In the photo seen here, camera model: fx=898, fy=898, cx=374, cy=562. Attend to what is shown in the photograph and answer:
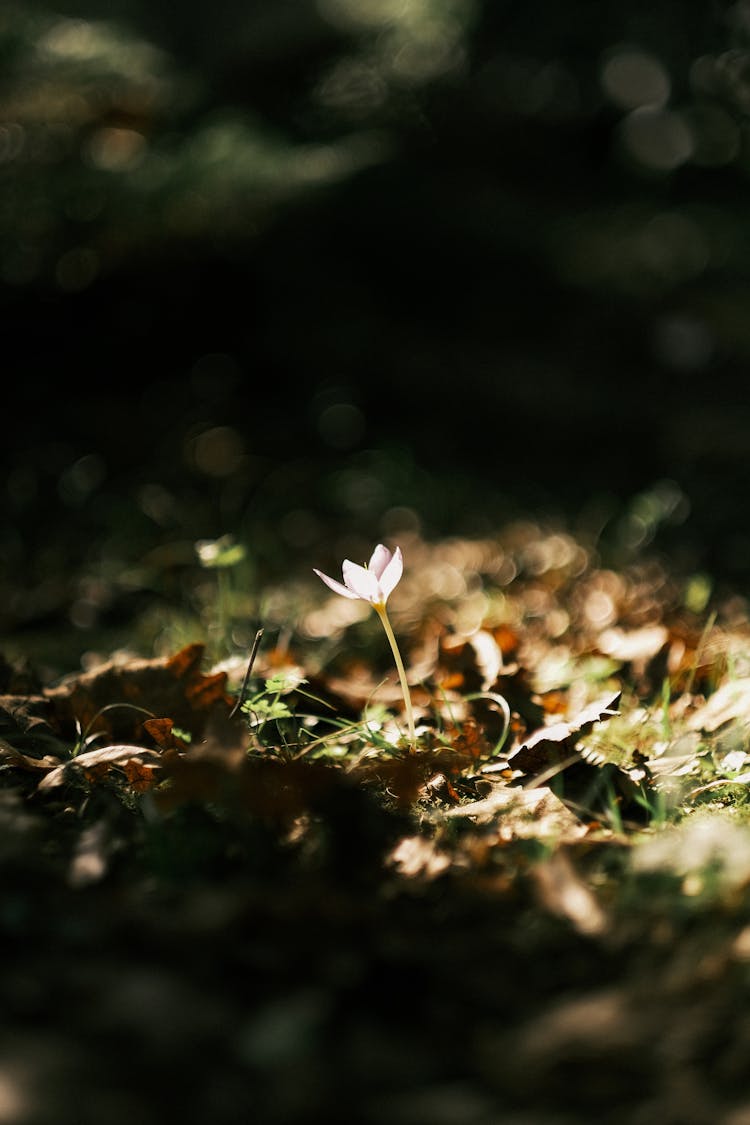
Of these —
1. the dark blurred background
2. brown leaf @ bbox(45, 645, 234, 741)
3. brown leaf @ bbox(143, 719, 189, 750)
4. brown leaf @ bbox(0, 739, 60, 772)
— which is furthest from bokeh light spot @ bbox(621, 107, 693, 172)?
brown leaf @ bbox(0, 739, 60, 772)

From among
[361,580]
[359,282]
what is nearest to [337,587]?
[361,580]

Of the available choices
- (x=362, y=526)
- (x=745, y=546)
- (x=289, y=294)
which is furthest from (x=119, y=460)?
(x=745, y=546)

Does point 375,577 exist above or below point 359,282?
above

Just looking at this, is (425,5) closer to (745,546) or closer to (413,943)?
(745,546)

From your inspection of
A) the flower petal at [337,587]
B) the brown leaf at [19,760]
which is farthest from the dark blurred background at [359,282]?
the flower petal at [337,587]

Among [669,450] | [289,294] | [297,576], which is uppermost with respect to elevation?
[289,294]

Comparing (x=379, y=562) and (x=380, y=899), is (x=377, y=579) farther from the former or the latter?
(x=380, y=899)

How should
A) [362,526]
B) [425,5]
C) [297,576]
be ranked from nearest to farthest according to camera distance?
[297,576] → [362,526] → [425,5]
